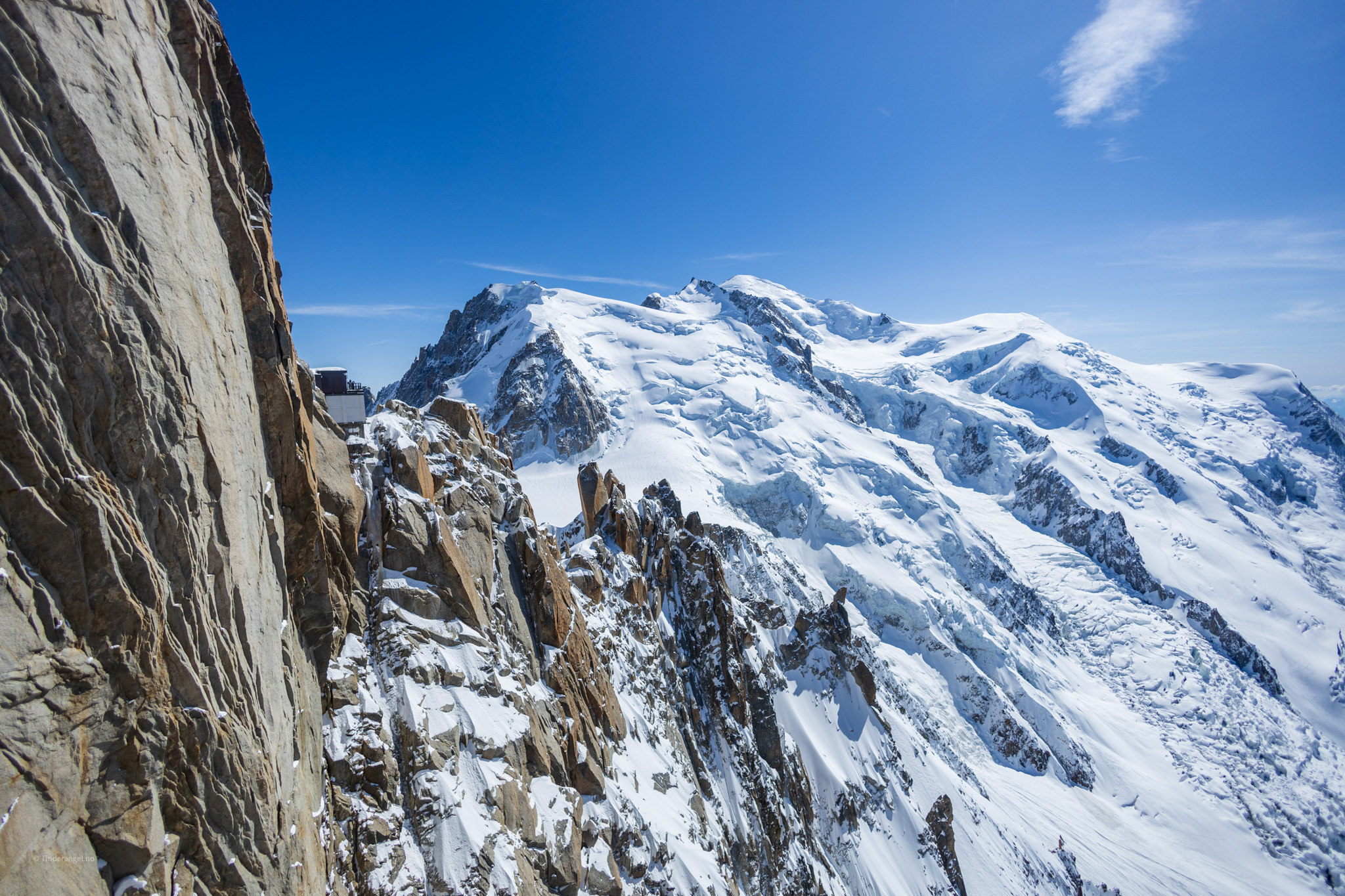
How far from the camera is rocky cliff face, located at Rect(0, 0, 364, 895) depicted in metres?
6.64

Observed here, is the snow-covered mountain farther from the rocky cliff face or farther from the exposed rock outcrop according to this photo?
the rocky cliff face

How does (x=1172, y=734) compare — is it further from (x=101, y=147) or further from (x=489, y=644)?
(x=101, y=147)

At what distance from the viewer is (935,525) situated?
448 ft

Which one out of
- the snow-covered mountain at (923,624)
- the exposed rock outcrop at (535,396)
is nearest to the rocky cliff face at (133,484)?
the snow-covered mountain at (923,624)

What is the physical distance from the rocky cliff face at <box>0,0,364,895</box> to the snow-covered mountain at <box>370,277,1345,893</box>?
10.0m

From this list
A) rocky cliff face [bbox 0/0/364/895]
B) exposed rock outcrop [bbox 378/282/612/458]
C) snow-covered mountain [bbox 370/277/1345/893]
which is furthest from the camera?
exposed rock outcrop [bbox 378/282/612/458]

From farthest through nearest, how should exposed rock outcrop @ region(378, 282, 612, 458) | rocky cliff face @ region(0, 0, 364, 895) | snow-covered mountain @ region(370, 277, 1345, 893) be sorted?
1. exposed rock outcrop @ region(378, 282, 612, 458)
2. snow-covered mountain @ region(370, 277, 1345, 893)
3. rocky cliff face @ region(0, 0, 364, 895)

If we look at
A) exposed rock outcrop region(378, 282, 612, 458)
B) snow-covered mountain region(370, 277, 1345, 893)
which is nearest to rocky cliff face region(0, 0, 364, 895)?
snow-covered mountain region(370, 277, 1345, 893)

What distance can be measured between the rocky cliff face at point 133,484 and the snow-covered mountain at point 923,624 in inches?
394

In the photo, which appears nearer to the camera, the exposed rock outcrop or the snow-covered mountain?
the snow-covered mountain

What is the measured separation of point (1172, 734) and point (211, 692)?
154991 mm

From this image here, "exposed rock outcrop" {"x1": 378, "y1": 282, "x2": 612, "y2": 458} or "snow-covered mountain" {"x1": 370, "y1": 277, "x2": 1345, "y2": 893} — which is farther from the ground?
"exposed rock outcrop" {"x1": 378, "y1": 282, "x2": 612, "y2": 458}

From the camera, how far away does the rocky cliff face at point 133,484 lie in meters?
6.64

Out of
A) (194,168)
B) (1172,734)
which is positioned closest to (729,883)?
(194,168)
